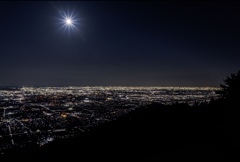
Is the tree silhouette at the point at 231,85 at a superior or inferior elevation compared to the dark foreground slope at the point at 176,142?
superior

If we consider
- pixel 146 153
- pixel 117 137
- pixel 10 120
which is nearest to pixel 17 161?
pixel 117 137

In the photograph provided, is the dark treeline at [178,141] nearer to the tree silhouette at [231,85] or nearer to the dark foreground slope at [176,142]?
the dark foreground slope at [176,142]

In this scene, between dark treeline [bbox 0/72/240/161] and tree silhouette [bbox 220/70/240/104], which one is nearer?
dark treeline [bbox 0/72/240/161]

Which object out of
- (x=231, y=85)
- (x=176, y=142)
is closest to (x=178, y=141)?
(x=176, y=142)

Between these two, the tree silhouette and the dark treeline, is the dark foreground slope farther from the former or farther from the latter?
the tree silhouette

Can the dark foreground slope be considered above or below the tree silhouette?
below

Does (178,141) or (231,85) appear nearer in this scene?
(178,141)

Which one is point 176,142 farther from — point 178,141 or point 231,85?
point 231,85

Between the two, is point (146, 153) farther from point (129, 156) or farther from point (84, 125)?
point (84, 125)

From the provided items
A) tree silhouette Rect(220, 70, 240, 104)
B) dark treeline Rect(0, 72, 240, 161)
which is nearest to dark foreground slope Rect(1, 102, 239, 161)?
dark treeline Rect(0, 72, 240, 161)

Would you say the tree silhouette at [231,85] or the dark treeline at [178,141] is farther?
the tree silhouette at [231,85]

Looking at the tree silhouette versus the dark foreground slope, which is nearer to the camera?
the dark foreground slope

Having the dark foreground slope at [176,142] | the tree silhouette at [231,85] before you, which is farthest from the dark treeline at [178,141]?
the tree silhouette at [231,85]

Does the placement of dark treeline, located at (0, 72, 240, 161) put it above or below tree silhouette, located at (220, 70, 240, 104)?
below
